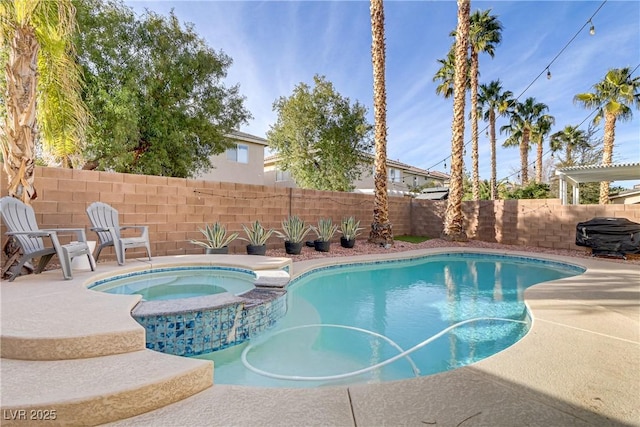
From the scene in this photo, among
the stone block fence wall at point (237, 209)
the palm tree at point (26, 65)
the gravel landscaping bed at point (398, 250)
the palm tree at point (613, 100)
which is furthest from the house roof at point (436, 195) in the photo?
the palm tree at point (26, 65)

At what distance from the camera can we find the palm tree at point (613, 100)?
640 inches

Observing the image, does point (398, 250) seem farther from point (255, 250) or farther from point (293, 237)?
point (255, 250)

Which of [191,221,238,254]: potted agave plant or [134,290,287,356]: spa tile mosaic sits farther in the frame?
[191,221,238,254]: potted agave plant

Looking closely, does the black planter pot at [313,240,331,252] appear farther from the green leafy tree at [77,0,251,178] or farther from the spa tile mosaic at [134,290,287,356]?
the green leafy tree at [77,0,251,178]

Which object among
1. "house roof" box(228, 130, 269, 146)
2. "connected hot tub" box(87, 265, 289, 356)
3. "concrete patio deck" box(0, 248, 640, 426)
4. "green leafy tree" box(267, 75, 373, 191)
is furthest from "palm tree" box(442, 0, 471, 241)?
"house roof" box(228, 130, 269, 146)

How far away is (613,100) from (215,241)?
21342 mm

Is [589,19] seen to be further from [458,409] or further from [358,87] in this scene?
[458,409]

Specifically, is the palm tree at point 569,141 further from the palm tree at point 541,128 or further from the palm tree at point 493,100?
the palm tree at point 493,100

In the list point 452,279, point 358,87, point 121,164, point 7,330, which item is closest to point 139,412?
point 7,330

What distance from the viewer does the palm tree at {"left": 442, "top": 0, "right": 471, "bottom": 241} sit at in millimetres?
12398

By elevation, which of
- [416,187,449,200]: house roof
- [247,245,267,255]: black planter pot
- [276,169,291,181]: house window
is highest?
[276,169,291,181]: house window

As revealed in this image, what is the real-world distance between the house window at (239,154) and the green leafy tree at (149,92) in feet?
15.5

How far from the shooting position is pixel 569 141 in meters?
24.4

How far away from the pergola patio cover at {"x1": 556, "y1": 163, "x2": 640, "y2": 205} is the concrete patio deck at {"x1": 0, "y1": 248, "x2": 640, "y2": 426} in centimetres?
1187
